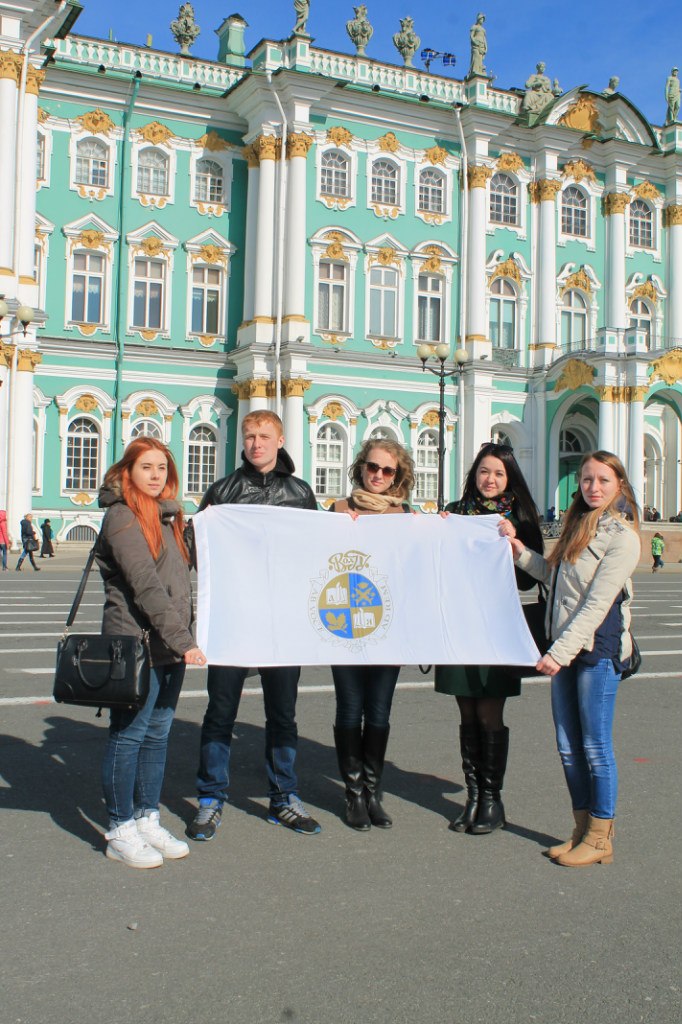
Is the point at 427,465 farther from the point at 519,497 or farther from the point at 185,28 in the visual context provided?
the point at 519,497

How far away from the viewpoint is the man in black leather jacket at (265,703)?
570cm

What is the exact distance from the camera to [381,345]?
39219mm

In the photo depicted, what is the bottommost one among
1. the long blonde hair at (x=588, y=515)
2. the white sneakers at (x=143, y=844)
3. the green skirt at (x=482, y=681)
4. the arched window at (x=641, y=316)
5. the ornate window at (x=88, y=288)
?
the white sneakers at (x=143, y=844)

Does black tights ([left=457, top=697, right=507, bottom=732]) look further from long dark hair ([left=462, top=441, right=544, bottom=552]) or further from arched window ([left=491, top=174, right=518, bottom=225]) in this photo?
arched window ([left=491, top=174, right=518, bottom=225])

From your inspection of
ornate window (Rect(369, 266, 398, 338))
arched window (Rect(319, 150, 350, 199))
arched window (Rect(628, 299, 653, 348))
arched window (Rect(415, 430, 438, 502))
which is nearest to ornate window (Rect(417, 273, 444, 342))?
ornate window (Rect(369, 266, 398, 338))

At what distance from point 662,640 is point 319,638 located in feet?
32.5

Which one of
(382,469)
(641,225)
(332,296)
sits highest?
(641,225)

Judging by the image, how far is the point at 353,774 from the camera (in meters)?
5.87

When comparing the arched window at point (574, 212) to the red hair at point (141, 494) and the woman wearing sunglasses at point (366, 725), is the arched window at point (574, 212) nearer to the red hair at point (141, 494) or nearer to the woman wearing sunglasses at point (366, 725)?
the woman wearing sunglasses at point (366, 725)

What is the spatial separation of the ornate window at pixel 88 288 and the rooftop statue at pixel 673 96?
25.1m

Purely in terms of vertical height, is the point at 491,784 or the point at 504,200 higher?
the point at 504,200

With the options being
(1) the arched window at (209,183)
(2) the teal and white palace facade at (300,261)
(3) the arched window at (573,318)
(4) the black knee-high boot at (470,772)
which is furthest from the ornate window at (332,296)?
(4) the black knee-high boot at (470,772)

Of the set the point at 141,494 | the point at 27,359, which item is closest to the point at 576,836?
the point at 141,494

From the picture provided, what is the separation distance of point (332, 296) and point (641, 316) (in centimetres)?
1410
